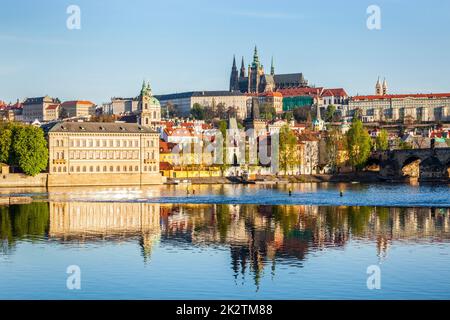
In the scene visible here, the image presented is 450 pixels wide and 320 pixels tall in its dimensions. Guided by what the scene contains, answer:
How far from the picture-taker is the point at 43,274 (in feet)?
Result: 90.6

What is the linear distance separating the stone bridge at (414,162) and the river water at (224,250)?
42.2 metres

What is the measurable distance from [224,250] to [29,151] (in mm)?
46208

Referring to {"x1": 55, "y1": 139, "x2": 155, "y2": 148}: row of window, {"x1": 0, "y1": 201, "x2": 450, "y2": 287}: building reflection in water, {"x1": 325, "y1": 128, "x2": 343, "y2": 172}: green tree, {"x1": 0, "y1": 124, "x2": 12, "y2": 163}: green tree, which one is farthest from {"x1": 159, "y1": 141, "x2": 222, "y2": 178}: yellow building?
{"x1": 0, "y1": 201, "x2": 450, "y2": 287}: building reflection in water

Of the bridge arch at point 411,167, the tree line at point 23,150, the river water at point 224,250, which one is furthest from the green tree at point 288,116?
the river water at point 224,250

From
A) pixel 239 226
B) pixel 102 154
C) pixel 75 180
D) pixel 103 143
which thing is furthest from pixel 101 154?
pixel 239 226

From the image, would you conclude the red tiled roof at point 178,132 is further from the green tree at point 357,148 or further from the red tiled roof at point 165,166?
the green tree at point 357,148

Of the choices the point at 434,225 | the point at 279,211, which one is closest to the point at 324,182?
the point at 279,211

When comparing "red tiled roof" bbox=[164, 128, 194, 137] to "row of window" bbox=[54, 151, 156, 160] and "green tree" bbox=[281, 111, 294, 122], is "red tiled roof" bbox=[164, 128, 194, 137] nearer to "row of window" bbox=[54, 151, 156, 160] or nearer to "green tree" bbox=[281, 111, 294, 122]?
"row of window" bbox=[54, 151, 156, 160]

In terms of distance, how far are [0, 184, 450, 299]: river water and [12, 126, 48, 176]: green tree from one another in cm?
2208

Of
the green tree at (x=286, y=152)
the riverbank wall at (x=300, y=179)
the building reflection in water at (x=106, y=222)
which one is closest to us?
the building reflection in water at (x=106, y=222)

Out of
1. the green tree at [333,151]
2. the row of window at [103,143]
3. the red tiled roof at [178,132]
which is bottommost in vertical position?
the green tree at [333,151]

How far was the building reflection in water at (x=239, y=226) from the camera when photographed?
33.1 m
